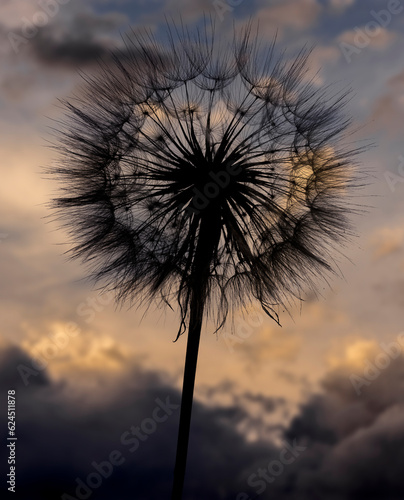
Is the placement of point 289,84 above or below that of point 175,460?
above

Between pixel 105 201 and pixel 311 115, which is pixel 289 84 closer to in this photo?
pixel 311 115

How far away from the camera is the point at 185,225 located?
10.9 meters

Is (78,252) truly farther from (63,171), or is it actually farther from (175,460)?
(175,460)

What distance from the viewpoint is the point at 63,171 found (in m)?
11.2

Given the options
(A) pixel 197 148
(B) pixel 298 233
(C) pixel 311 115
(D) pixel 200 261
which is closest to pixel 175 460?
(D) pixel 200 261

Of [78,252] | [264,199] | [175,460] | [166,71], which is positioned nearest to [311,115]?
[264,199]

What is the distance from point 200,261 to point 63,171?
2.65 metres

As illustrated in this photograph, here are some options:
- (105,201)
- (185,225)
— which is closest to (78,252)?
(105,201)

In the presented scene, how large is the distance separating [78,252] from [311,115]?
4.21 m

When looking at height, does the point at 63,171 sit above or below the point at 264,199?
above

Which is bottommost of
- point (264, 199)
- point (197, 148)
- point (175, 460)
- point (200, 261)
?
point (175, 460)

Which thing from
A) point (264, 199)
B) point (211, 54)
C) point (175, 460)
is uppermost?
point (211, 54)

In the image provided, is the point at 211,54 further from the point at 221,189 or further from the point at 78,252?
the point at 78,252

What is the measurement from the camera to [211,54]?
35.8ft
